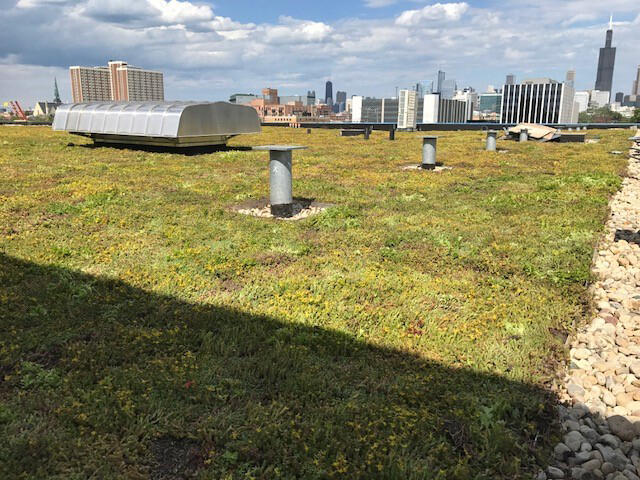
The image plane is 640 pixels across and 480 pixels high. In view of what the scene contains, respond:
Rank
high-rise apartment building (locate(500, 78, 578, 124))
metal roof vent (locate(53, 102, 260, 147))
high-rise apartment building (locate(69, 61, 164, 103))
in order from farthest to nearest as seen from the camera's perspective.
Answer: high-rise apartment building (locate(500, 78, 578, 124))
high-rise apartment building (locate(69, 61, 164, 103))
metal roof vent (locate(53, 102, 260, 147))

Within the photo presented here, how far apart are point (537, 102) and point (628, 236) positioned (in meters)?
183

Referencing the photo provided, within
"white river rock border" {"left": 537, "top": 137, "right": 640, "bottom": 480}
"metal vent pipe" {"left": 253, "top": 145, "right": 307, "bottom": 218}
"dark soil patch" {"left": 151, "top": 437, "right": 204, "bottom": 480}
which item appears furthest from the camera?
"metal vent pipe" {"left": 253, "top": 145, "right": 307, "bottom": 218}

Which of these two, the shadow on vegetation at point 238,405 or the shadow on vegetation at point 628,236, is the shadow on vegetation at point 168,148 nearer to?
the shadow on vegetation at point 628,236

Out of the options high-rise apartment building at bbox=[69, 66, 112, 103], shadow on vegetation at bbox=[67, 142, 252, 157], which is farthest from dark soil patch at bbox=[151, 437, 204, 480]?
high-rise apartment building at bbox=[69, 66, 112, 103]

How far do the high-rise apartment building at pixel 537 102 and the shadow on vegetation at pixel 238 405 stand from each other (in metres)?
179

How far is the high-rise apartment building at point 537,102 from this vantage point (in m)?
168

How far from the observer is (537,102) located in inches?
6747

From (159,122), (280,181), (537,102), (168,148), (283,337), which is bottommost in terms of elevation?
(283,337)

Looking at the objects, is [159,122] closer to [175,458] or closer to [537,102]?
[175,458]

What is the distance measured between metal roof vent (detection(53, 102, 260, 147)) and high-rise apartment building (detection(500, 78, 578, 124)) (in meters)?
160

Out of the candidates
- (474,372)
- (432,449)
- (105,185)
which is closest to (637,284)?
(474,372)

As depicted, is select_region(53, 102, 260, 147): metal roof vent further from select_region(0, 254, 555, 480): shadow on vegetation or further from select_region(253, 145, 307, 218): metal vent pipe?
select_region(0, 254, 555, 480): shadow on vegetation

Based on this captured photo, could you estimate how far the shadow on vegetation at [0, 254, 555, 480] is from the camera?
3.85 metres

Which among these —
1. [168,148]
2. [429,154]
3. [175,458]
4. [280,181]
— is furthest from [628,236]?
[168,148]
